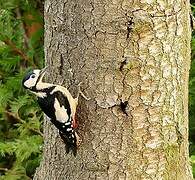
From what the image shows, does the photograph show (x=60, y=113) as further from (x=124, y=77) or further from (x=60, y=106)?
(x=124, y=77)

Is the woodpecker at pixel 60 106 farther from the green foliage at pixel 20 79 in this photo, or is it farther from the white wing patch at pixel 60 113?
the green foliage at pixel 20 79

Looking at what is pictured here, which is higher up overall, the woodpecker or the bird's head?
the bird's head

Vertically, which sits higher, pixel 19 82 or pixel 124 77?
pixel 19 82

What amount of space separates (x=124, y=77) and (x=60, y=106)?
280mm

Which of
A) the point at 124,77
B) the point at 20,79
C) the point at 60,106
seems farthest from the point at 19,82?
the point at 124,77

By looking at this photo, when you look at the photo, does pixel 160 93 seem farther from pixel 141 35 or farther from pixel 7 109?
pixel 7 109

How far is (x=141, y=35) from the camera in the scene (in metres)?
1.98

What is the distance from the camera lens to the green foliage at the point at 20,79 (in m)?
3.21

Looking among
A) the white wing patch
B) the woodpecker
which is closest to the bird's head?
the woodpecker

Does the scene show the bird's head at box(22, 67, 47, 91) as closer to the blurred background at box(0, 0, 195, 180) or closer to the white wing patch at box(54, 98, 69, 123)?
the white wing patch at box(54, 98, 69, 123)

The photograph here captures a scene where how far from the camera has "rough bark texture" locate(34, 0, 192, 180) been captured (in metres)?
1.98

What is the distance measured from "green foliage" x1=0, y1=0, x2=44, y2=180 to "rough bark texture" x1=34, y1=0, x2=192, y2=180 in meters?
1.02

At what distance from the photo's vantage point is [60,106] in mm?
2127

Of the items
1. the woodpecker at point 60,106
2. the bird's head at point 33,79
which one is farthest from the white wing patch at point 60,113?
the bird's head at point 33,79
